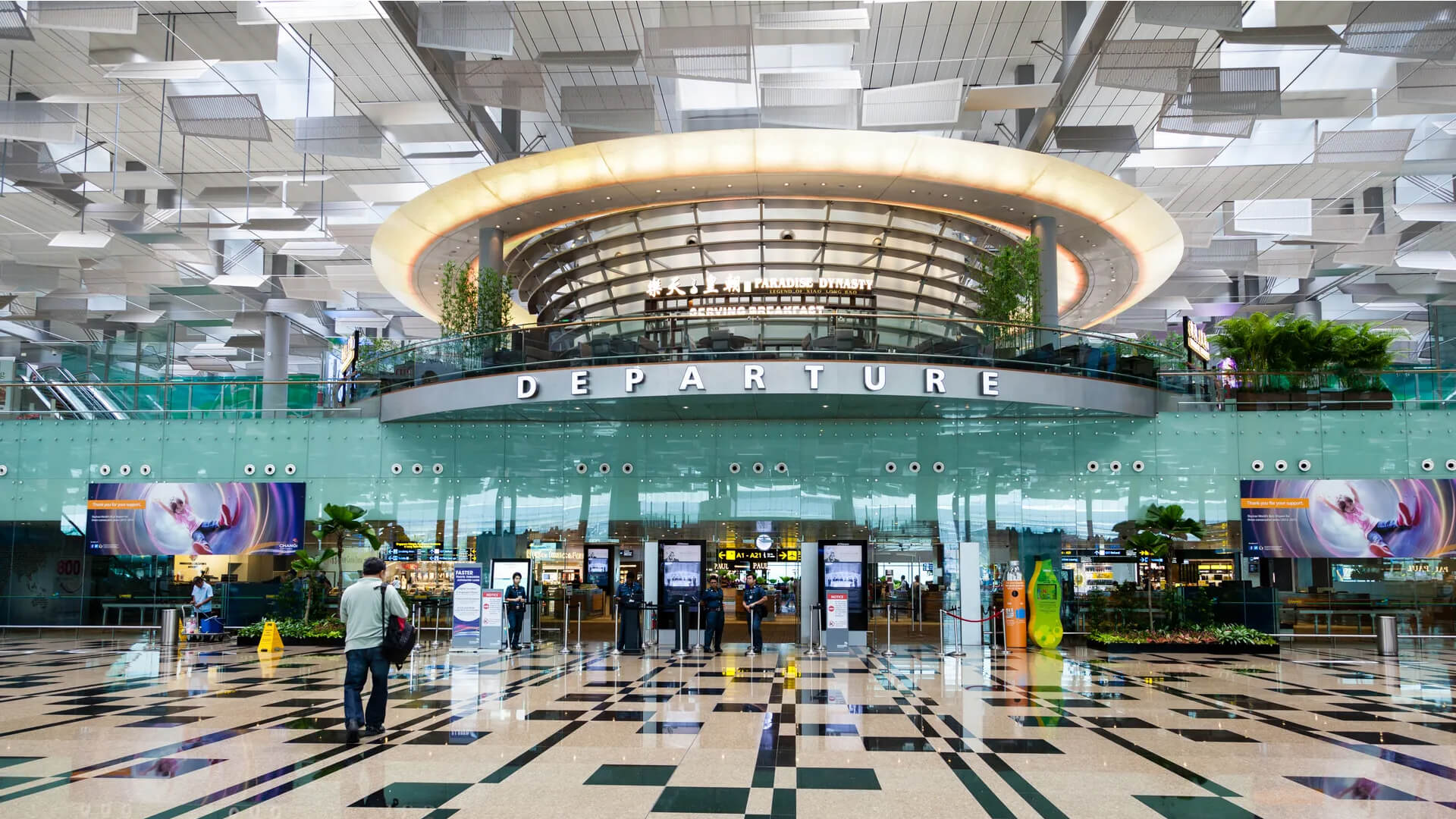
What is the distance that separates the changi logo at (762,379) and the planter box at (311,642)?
18.8ft

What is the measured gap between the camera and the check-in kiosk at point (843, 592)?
697 inches

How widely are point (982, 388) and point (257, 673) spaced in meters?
11.5

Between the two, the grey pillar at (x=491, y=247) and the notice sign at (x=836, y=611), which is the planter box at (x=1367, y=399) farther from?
the grey pillar at (x=491, y=247)

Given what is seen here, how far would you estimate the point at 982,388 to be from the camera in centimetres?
1764

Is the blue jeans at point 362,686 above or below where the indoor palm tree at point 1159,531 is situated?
below

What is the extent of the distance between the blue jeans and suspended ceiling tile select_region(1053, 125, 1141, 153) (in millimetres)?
15191

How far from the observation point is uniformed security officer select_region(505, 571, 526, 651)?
1755 centimetres

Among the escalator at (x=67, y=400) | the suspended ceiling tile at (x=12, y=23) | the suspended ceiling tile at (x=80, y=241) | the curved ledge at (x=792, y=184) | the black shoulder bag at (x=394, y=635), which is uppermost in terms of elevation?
the suspended ceiling tile at (x=12, y=23)

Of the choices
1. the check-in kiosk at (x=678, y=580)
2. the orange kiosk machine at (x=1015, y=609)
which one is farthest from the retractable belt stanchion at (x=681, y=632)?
the orange kiosk machine at (x=1015, y=609)

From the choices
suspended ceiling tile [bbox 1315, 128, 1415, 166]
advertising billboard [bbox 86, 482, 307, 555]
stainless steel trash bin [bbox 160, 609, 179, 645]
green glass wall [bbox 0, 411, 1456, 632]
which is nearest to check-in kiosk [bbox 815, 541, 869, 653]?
green glass wall [bbox 0, 411, 1456, 632]

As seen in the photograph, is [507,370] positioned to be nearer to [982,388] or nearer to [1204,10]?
[982,388]

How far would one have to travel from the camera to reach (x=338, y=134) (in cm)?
1850

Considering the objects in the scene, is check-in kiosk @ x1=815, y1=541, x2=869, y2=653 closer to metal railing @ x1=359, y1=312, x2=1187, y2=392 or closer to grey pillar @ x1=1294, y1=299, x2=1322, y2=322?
metal railing @ x1=359, y1=312, x2=1187, y2=392

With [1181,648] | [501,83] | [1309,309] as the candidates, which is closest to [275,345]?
[501,83]
